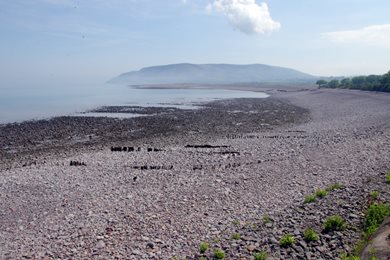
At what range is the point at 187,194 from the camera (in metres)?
12.8

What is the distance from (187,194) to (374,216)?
20.2ft

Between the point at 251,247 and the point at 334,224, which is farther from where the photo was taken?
the point at 334,224

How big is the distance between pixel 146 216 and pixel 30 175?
7915 millimetres

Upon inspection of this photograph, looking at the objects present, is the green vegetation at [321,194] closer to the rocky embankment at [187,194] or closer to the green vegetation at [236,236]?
the rocky embankment at [187,194]

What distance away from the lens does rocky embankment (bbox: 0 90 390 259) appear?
29.3 ft

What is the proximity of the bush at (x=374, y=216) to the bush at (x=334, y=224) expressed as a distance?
1.66 feet

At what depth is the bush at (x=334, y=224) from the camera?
8.57 m

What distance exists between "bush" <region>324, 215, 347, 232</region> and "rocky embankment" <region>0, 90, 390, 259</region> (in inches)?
5.3

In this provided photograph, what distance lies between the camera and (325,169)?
14742 millimetres

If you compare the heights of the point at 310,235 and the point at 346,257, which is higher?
the point at 310,235

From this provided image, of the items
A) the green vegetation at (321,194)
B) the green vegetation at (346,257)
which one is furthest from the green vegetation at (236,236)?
the green vegetation at (321,194)

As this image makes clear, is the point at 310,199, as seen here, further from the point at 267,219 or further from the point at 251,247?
the point at 251,247

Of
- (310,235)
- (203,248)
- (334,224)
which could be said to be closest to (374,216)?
(334,224)

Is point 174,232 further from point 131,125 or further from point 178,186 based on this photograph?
point 131,125
